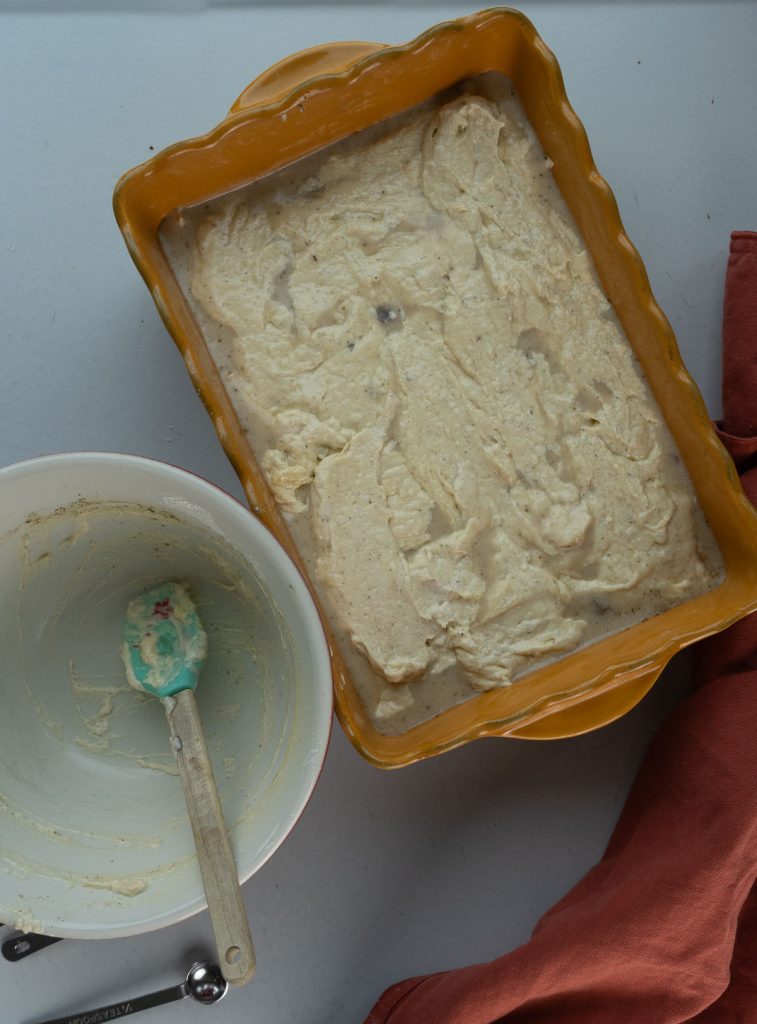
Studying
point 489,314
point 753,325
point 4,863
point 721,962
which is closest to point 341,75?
point 489,314

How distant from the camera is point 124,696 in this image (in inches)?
37.4

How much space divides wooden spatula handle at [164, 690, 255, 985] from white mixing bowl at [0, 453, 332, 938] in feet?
0.06

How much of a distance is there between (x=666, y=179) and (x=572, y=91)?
0.49 ft

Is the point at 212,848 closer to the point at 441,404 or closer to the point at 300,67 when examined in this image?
the point at 441,404

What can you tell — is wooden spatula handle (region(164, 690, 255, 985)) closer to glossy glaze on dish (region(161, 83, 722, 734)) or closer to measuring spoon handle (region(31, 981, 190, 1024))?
glossy glaze on dish (region(161, 83, 722, 734))

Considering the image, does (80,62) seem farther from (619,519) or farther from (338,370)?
(619,519)

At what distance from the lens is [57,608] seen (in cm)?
92

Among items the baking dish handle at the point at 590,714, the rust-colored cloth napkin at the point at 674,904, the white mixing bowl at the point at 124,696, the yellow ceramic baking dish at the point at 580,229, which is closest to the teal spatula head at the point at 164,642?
the white mixing bowl at the point at 124,696

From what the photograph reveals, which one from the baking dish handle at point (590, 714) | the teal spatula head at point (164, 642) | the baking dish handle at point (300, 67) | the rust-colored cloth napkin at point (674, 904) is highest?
the baking dish handle at point (300, 67)

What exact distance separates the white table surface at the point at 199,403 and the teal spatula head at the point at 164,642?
0.16 metres

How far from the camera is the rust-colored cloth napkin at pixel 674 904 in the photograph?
958 mm

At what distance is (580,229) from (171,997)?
3.04 feet

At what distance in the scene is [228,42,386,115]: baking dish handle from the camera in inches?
37.2

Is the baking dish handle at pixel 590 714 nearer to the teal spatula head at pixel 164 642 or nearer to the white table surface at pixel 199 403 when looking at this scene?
the white table surface at pixel 199 403
